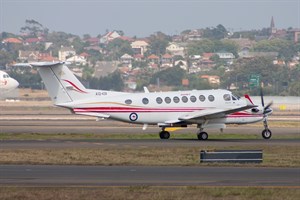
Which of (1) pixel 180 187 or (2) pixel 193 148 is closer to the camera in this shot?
(1) pixel 180 187

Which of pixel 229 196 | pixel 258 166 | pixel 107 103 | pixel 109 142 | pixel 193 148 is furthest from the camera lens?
pixel 107 103

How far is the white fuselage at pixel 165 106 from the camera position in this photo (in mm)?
54125

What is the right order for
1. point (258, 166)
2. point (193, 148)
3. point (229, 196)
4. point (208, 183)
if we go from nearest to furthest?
point (229, 196)
point (208, 183)
point (258, 166)
point (193, 148)

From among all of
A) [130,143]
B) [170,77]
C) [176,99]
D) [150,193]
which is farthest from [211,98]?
[170,77]

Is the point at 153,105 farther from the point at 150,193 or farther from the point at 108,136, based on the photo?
the point at 150,193

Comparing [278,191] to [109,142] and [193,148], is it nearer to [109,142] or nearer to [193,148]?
[193,148]

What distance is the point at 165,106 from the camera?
54.6 meters

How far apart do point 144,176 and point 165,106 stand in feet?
69.4

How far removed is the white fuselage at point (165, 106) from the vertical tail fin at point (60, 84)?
0.71m

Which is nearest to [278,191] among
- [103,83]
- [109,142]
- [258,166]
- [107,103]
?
[258,166]

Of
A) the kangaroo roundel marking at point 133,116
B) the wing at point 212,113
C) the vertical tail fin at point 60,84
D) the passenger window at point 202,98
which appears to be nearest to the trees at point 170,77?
the passenger window at point 202,98

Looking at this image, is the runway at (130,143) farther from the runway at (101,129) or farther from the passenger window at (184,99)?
the runway at (101,129)

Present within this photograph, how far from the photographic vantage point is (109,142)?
166 ft

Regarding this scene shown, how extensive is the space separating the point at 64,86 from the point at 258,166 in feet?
64.9
